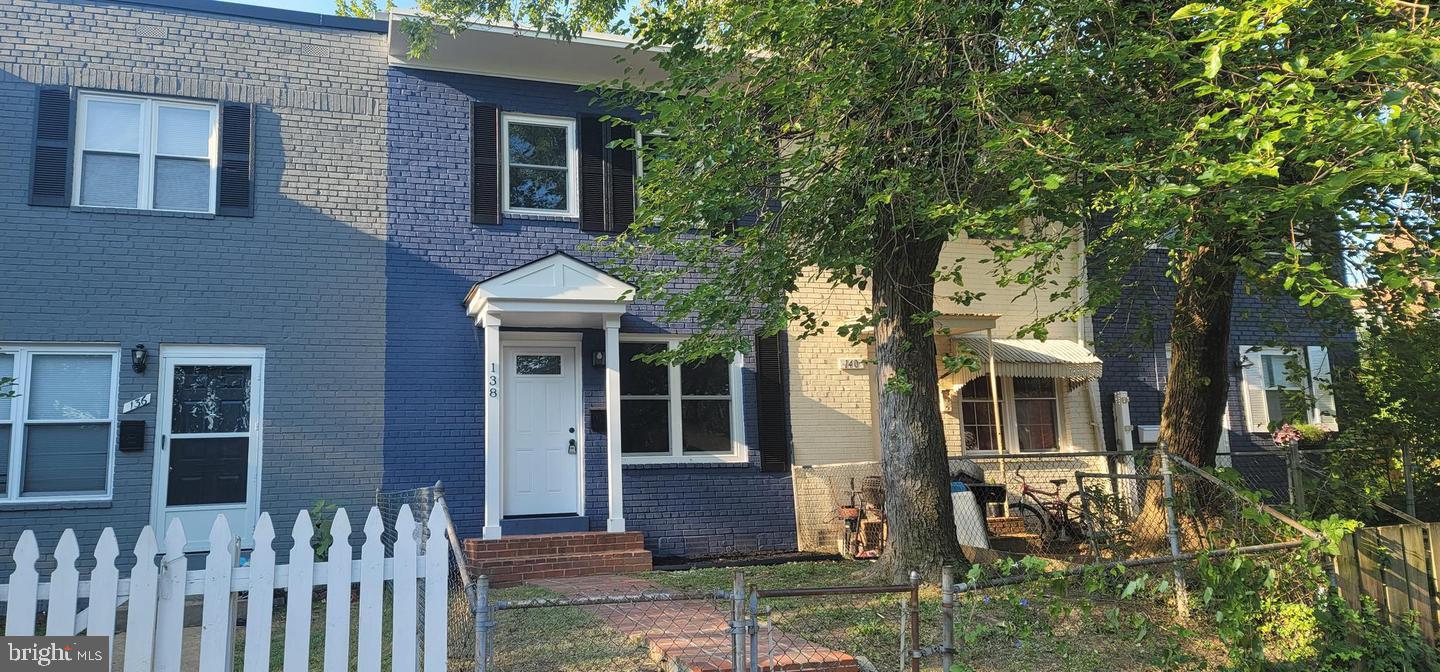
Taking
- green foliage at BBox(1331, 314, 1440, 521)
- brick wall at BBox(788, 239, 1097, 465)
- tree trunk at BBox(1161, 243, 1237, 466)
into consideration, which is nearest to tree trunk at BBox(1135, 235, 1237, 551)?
tree trunk at BBox(1161, 243, 1237, 466)

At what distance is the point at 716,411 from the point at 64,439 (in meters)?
6.84

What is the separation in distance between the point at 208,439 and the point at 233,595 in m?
6.58

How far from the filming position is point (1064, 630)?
6.70 m

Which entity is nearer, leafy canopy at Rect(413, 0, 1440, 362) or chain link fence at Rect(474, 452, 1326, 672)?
chain link fence at Rect(474, 452, 1326, 672)

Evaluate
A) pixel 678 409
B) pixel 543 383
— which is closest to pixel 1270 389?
pixel 678 409

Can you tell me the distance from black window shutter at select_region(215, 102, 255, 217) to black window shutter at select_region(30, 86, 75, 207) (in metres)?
1.40

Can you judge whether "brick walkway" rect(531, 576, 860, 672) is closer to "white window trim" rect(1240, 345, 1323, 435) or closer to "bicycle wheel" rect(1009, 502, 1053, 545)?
"bicycle wheel" rect(1009, 502, 1053, 545)

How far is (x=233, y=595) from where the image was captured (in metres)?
4.17

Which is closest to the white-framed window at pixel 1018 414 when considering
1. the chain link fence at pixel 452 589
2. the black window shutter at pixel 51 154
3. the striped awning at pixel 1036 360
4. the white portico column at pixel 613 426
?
the striped awning at pixel 1036 360

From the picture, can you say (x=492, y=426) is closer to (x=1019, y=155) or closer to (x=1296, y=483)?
(x=1019, y=155)

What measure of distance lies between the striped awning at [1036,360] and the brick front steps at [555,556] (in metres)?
4.97

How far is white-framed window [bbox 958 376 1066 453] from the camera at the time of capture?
→ 13180 millimetres

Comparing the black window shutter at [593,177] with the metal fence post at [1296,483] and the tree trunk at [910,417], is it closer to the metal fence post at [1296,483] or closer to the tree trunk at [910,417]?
the tree trunk at [910,417]

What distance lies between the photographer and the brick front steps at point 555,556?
31.2 ft
